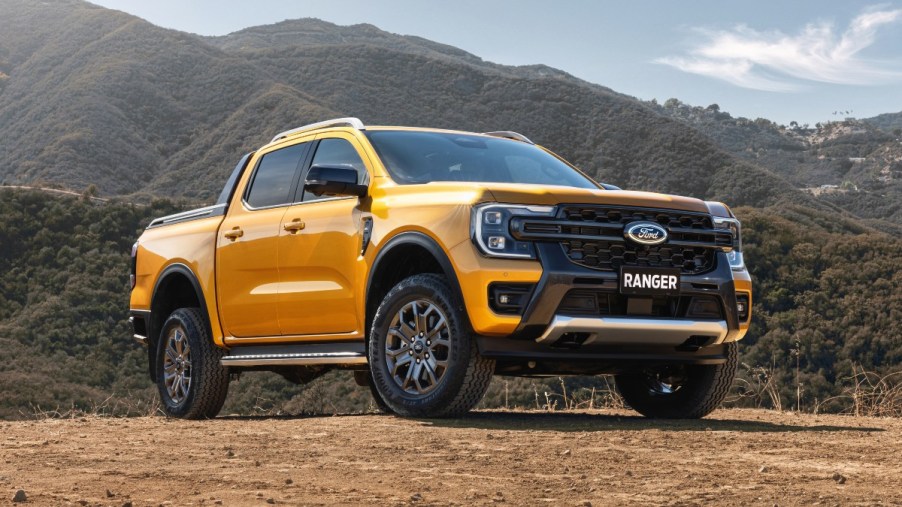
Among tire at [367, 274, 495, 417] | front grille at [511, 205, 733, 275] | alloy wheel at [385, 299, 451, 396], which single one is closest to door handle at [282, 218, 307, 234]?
tire at [367, 274, 495, 417]

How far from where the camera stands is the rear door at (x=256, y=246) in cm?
848

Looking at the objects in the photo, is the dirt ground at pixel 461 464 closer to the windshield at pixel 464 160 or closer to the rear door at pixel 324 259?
the rear door at pixel 324 259

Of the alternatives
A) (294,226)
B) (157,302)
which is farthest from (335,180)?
(157,302)

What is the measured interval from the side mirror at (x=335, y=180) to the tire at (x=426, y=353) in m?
0.78

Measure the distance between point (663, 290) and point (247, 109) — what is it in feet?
284

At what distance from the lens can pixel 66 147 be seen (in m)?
82.2

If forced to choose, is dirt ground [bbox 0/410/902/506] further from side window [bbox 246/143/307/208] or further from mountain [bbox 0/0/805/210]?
mountain [bbox 0/0/805/210]

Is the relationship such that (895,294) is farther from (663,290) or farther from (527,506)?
(527,506)

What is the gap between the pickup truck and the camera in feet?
22.2

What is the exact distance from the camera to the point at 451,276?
6871mm

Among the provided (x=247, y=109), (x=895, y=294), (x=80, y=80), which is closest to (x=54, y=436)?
(x=895, y=294)

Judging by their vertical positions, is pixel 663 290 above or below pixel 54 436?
above

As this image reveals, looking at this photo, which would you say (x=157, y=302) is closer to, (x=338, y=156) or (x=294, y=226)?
(x=294, y=226)

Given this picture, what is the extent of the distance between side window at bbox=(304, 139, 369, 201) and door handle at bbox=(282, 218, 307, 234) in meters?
0.20
